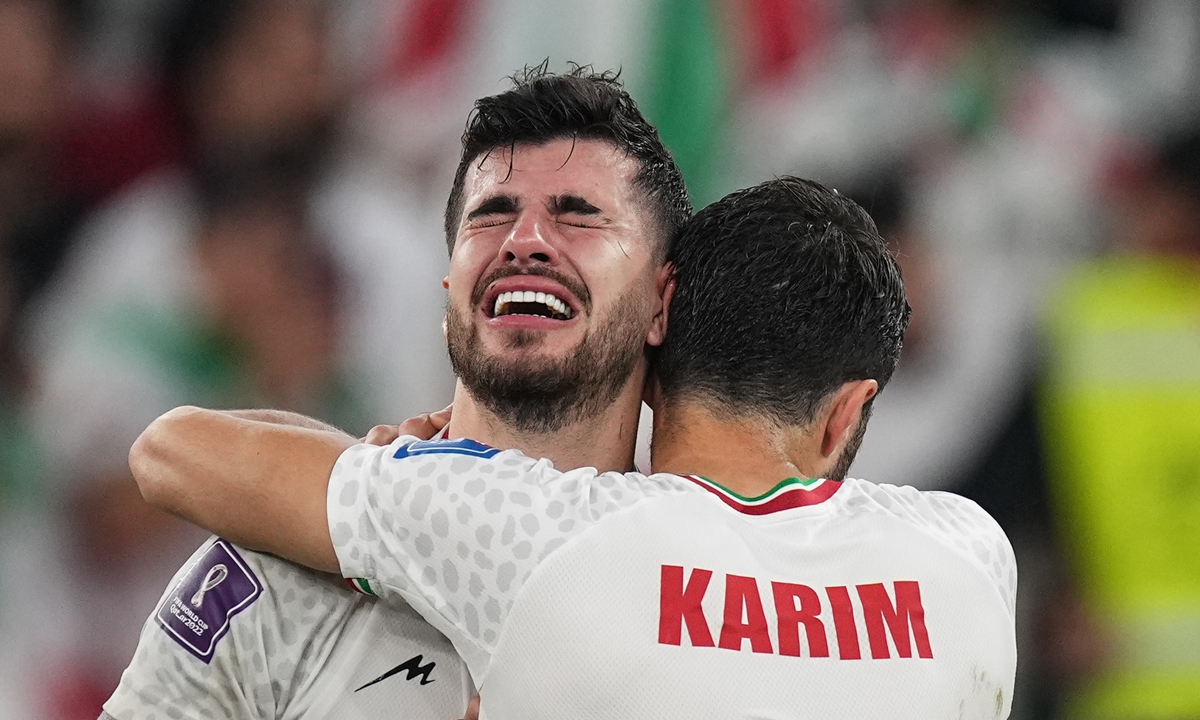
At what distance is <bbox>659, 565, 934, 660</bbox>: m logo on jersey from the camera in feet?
5.35

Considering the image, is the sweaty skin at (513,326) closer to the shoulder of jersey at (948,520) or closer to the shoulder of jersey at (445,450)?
the shoulder of jersey at (445,450)

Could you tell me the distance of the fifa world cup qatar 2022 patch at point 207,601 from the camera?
183 centimetres

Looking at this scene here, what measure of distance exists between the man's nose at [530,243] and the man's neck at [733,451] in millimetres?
336

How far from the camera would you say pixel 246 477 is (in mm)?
1784

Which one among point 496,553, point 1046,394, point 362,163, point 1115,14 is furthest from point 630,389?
point 1115,14

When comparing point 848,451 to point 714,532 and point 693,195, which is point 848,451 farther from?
point 693,195

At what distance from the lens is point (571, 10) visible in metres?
4.38

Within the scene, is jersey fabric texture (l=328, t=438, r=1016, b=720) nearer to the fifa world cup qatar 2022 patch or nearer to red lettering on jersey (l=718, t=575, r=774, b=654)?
red lettering on jersey (l=718, t=575, r=774, b=654)

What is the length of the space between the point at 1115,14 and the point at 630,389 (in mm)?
3267

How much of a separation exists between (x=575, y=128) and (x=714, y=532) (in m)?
0.88

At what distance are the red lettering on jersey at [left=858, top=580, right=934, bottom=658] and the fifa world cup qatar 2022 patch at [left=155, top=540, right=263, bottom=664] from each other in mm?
871

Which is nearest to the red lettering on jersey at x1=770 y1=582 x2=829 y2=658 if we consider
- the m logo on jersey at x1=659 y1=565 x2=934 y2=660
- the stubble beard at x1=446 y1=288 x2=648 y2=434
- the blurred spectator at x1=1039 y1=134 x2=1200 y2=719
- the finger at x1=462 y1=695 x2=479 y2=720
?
the m logo on jersey at x1=659 y1=565 x2=934 y2=660

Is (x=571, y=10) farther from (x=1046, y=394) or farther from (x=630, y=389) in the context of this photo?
(x=630, y=389)

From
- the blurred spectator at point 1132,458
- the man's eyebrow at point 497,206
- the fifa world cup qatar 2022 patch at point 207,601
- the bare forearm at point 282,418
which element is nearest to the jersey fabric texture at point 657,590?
the fifa world cup qatar 2022 patch at point 207,601
